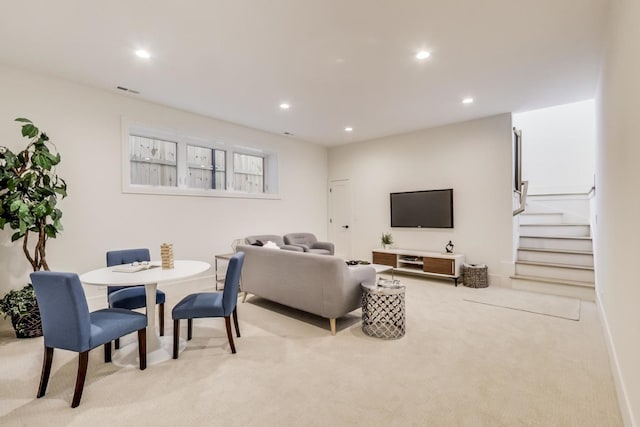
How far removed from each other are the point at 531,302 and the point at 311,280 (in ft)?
10.2

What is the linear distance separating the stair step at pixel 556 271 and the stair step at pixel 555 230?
984 mm

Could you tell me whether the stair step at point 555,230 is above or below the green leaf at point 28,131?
below

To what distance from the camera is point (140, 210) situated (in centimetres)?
447

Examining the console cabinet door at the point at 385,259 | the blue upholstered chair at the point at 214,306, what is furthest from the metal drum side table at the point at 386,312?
the console cabinet door at the point at 385,259

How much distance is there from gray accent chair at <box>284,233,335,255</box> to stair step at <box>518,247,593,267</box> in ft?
11.2

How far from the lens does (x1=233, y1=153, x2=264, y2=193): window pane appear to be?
19.8 ft

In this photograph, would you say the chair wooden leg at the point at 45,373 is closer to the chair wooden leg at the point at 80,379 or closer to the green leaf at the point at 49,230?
the chair wooden leg at the point at 80,379

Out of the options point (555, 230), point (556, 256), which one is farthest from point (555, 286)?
point (555, 230)

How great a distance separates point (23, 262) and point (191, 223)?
6.63ft

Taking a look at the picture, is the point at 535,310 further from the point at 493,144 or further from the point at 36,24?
the point at 36,24

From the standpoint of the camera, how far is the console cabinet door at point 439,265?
209 inches

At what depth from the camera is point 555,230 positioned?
18.7 feet

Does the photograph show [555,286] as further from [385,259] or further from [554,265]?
[385,259]

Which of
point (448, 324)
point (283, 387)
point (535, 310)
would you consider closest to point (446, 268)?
point (535, 310)
